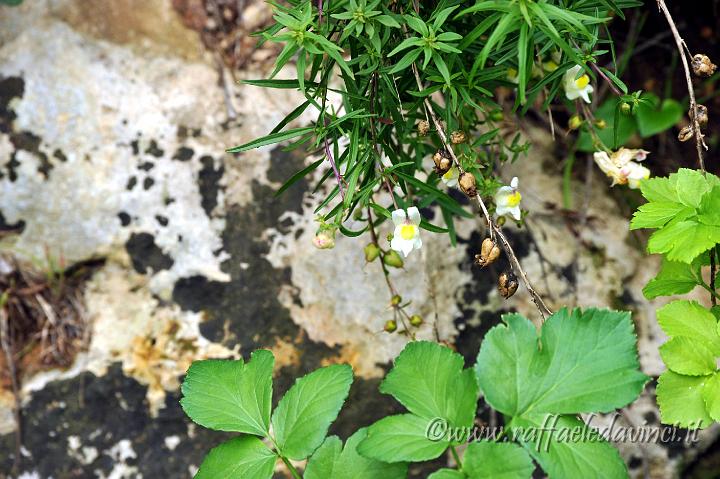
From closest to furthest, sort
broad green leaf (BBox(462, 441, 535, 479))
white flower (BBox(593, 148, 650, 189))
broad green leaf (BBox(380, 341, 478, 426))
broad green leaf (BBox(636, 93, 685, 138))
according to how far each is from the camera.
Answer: broad green leaf (BBox(462, 441, 535, 479))
broad green leaf (BBox(380, 341, 478, 426))
white flower (BBox(593, 148, 650, 189))
broad green leaf (BBox(636, 93, 685, 138))

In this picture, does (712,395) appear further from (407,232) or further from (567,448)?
(407,232)

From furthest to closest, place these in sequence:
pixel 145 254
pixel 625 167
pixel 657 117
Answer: pixel 657 117, pixel 145 254, pixel 625 167

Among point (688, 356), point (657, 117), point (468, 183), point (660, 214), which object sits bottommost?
point (688, 356)

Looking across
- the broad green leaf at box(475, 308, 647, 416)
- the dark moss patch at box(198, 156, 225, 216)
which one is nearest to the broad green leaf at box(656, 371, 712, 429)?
the broad green leaf at box(475, 308, 647, 416)

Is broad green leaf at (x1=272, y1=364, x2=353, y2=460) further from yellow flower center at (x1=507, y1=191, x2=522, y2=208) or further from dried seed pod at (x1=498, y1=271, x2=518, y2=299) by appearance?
yellow flower center at (x1=507, y1=191, x2=522, y2=208)

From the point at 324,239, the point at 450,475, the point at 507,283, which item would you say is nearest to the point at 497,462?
the point at 450,475

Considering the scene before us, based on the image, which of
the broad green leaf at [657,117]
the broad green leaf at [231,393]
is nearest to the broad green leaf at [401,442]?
the broad green leaf at [231,393]

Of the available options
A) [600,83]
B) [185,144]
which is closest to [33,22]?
[185,144]
